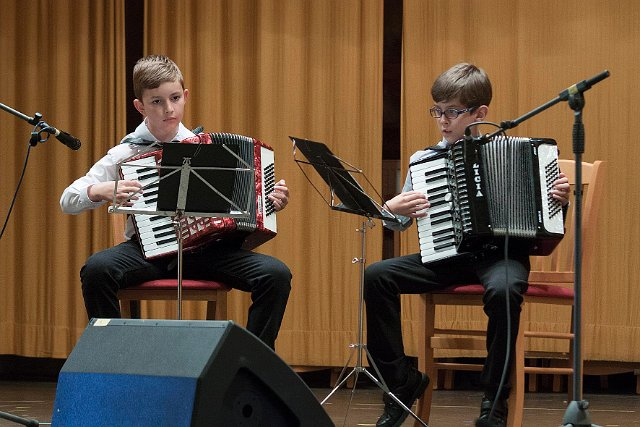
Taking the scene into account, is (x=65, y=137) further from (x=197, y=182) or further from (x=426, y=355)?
(x=426, y=355)

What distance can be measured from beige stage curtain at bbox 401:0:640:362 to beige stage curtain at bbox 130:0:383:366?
353 millimetres

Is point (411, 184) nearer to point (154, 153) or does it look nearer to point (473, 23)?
point (154, 153)

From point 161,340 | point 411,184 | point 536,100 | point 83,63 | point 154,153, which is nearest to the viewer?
point 161,340

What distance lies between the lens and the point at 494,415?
3.00 m

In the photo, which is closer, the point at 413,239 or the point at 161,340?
the point at 161,340

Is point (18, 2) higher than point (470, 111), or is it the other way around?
point (18, 2)

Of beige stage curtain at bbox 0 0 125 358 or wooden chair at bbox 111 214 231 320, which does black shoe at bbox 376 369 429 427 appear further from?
beige stage curtain at bbox 0 0 125 358

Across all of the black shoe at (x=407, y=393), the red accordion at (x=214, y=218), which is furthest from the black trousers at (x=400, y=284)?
the red accordion at (x=214, y=218)

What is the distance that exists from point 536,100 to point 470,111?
1385 mm

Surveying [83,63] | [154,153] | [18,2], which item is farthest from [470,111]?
[18,2]

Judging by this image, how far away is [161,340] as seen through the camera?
2039 mm

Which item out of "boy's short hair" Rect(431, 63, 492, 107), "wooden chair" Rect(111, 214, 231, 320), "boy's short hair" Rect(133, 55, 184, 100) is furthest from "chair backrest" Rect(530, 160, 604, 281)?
"boy's short hair" Rect(133, 55, 184, 100)

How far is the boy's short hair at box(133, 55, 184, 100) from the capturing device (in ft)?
11.3

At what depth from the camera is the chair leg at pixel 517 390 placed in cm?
304
